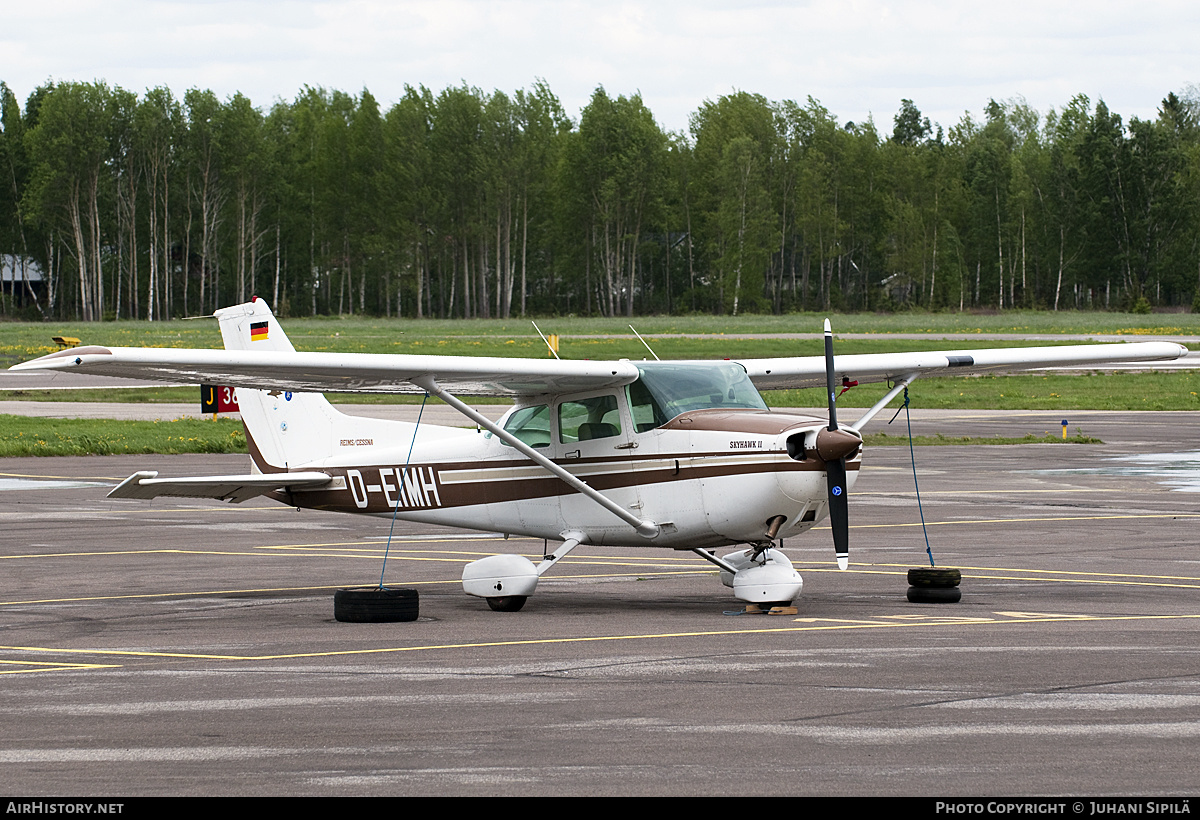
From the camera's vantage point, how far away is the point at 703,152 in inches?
4392

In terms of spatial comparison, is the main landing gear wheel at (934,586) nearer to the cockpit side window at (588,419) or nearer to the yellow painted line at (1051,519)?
the cockpit side window at (588,419)

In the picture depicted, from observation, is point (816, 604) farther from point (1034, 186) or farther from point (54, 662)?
point (1034, 186)

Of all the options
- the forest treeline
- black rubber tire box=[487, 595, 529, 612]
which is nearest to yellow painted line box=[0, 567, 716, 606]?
black rubber tire box=[487, 595, 529, 612]

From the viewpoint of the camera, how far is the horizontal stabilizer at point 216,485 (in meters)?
13.0

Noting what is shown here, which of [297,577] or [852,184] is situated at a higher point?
[852,184]

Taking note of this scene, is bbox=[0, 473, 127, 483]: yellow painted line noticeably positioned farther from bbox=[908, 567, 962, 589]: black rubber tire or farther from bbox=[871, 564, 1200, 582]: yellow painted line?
bbox=[908, 567, 962, 589]: black rubber tire

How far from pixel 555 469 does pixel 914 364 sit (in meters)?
4.17

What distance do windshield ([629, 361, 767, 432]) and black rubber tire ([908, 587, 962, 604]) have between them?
2.14m

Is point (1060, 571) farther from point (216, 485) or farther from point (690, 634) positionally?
point (216, 485)

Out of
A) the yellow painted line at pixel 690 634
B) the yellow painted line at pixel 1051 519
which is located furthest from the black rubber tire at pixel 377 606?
the yellow painted line at pixel 1051 519

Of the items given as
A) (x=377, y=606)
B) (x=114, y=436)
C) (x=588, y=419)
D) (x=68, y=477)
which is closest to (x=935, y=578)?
(x=588, y=419)

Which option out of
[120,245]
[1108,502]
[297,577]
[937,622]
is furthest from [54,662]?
[120,245]

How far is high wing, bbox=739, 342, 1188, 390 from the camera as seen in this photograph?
46.5ft
